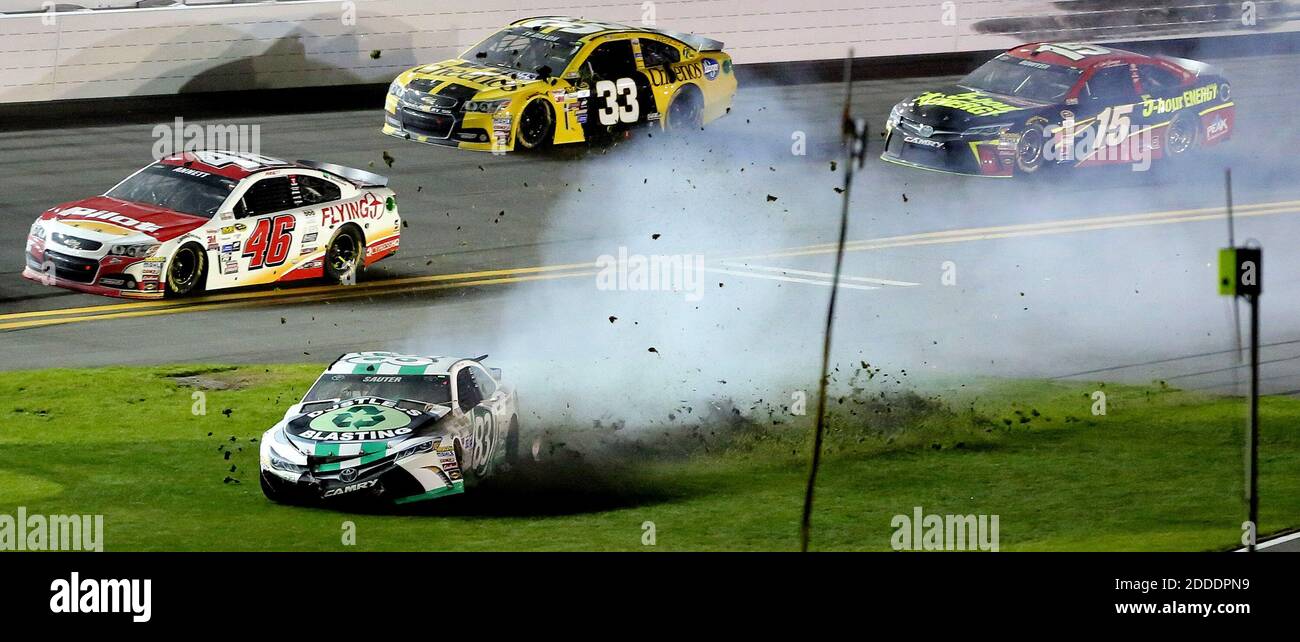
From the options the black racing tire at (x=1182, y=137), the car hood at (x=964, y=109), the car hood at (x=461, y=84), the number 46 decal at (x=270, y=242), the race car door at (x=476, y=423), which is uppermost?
the car hood at (x=461, y=84)

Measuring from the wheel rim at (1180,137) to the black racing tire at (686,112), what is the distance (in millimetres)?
5990

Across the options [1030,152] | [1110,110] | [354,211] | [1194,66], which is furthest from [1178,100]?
[354,211]

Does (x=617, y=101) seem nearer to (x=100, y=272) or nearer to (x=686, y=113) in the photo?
(x=686, y=113)

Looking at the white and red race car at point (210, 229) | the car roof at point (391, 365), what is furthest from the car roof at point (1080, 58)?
the car roof at point (391, 365)

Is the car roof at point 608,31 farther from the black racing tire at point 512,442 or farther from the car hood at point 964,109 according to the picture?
the black racing tire at point 512,442

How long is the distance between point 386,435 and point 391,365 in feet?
3.57

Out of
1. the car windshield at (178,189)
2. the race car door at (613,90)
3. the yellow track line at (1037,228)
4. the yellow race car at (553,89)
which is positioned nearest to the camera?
the car windshield at (178,189)

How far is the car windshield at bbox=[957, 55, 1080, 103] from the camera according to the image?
76.0 ft

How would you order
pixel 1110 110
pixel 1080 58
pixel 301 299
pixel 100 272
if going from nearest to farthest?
1. pixel 100 272
2. pixel 301 299
3. pixel 1110 110
4. pixel 1080 58

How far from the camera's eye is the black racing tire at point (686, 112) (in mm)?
24000

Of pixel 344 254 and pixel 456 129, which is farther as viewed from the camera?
pixel 456 129

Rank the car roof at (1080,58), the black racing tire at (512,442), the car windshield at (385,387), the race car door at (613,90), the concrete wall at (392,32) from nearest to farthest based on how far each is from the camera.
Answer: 1. the car windshield at (385,387)
2. the black racing tire at (512,442)
3. the race car door at (613,90)
4. the car roof at (1080,58)
5. the concrete wall at (392,32)

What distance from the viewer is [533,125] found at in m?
23.0
